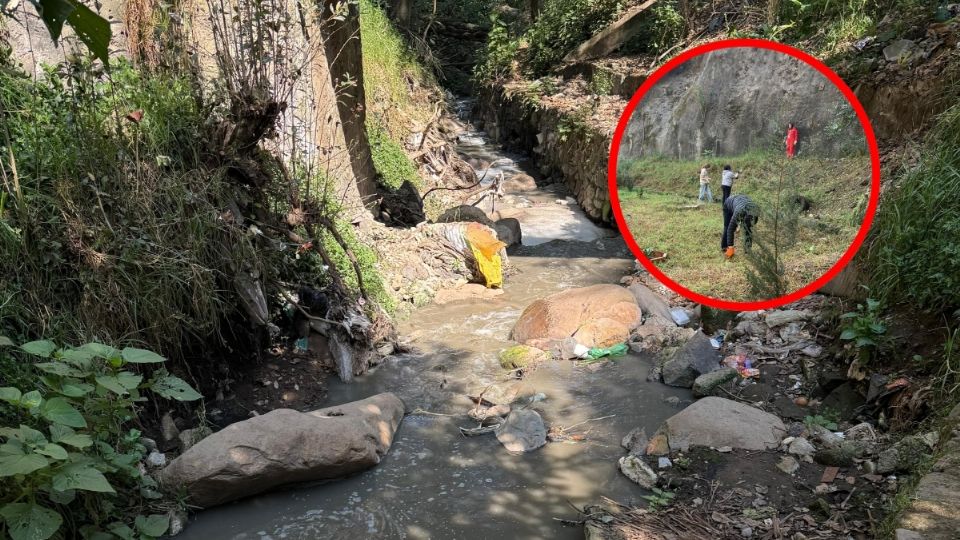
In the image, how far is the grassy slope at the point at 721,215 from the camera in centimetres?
260

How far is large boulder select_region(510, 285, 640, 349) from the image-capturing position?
682cm

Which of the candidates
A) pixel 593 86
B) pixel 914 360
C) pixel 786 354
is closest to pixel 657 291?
pixel 786 354

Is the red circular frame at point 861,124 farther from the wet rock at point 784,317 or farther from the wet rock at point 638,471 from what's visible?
the wet rock at point 784,317

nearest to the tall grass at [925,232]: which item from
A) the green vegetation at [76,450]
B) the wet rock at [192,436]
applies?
the green vegetation at [76,450]

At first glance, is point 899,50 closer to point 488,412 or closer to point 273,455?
point 488,412

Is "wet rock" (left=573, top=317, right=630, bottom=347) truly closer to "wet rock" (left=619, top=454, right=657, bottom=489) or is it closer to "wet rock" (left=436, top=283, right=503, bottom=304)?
"wet rock" (left=436, top=283, right=503, bottom=304)

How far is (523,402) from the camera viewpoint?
5.71 metres

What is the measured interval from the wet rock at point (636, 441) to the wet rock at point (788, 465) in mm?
902

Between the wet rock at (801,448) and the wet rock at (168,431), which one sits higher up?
the wet rock at (168,431)

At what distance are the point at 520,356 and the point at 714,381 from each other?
71.9 inches

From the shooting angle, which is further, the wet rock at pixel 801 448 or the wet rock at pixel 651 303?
the wet rock at pixel 651 303

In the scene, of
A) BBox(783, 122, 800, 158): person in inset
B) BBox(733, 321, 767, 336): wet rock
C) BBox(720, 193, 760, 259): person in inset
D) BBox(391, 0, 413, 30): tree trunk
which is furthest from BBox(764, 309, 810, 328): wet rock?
BBox(391, 0, 413, 30): tree trunk

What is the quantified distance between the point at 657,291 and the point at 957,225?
3.85 metres

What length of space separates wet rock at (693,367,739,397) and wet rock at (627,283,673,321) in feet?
4.98
